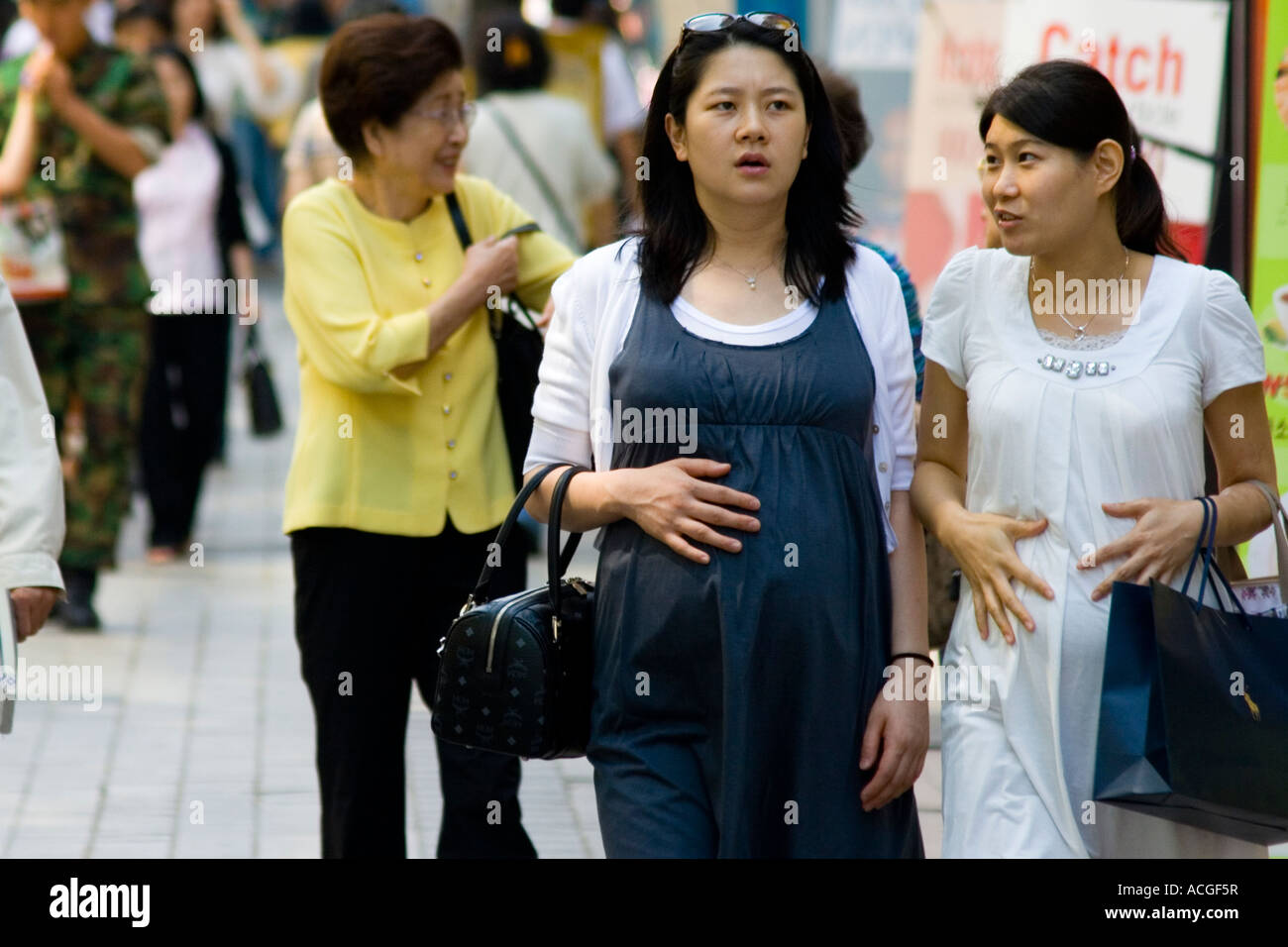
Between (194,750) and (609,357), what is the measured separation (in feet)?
12.1

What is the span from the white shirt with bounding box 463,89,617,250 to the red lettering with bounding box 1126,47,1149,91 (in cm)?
269

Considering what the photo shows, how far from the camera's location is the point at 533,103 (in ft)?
26.8

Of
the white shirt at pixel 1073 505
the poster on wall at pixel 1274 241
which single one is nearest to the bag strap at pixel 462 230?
the white shirt at pixel 1073 505

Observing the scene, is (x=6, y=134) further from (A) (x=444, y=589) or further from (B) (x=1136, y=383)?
(B) (x=1136, y=383)

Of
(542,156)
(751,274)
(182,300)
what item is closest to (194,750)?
(542,156)

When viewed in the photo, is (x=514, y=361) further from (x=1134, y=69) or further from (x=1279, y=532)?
(x=1134, y=69)

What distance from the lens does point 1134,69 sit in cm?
587

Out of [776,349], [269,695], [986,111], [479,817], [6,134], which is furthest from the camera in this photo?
[6,134]

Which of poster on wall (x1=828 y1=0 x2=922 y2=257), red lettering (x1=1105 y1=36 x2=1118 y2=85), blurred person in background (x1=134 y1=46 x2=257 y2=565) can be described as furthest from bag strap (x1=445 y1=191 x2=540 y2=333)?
blurred person in background (x1=134 y1=46 x2=257 y2=565)

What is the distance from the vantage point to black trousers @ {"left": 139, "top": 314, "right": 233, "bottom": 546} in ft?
31.7

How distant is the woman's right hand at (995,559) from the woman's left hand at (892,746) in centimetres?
29

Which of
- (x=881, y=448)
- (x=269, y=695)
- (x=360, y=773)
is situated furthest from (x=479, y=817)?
(x=269, y=695)
